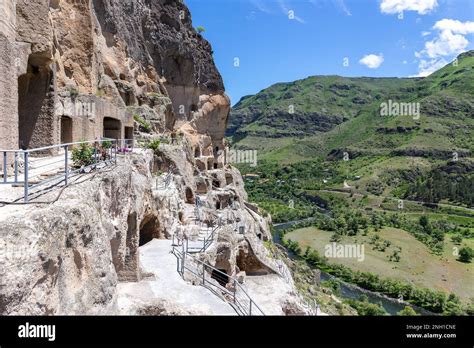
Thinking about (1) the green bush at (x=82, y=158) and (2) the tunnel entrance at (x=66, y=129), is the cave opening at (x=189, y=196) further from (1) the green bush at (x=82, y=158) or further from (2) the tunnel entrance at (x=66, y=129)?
(1) the green bush at (x=82, y=158)

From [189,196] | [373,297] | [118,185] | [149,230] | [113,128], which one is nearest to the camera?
[118,185]

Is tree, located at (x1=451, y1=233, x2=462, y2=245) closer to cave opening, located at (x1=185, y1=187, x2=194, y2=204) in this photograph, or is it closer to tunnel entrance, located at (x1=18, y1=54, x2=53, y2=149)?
cave opening, located at (x1=185, y1=187, x2=194, y2=204)

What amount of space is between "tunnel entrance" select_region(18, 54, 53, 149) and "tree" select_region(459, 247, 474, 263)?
80.3 metres

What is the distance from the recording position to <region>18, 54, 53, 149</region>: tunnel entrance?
1463 centimetres

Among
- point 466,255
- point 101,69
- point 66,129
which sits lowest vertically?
point 466,255

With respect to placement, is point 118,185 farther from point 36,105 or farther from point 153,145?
point 153,145

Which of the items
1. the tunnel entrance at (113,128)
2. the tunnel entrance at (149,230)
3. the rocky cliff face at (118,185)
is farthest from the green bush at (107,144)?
the tunnel entrance at (113,128)

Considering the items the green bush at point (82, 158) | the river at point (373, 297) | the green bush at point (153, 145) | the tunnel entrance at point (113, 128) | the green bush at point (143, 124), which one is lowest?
the river at point (373, 297)

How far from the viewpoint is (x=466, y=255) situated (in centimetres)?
7269

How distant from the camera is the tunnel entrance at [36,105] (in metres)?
14.6

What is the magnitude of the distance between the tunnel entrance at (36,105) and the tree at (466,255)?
80287 millimetres

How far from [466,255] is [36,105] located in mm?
80932

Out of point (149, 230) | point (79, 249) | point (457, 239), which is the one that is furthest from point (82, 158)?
Result: point (457, 239)
